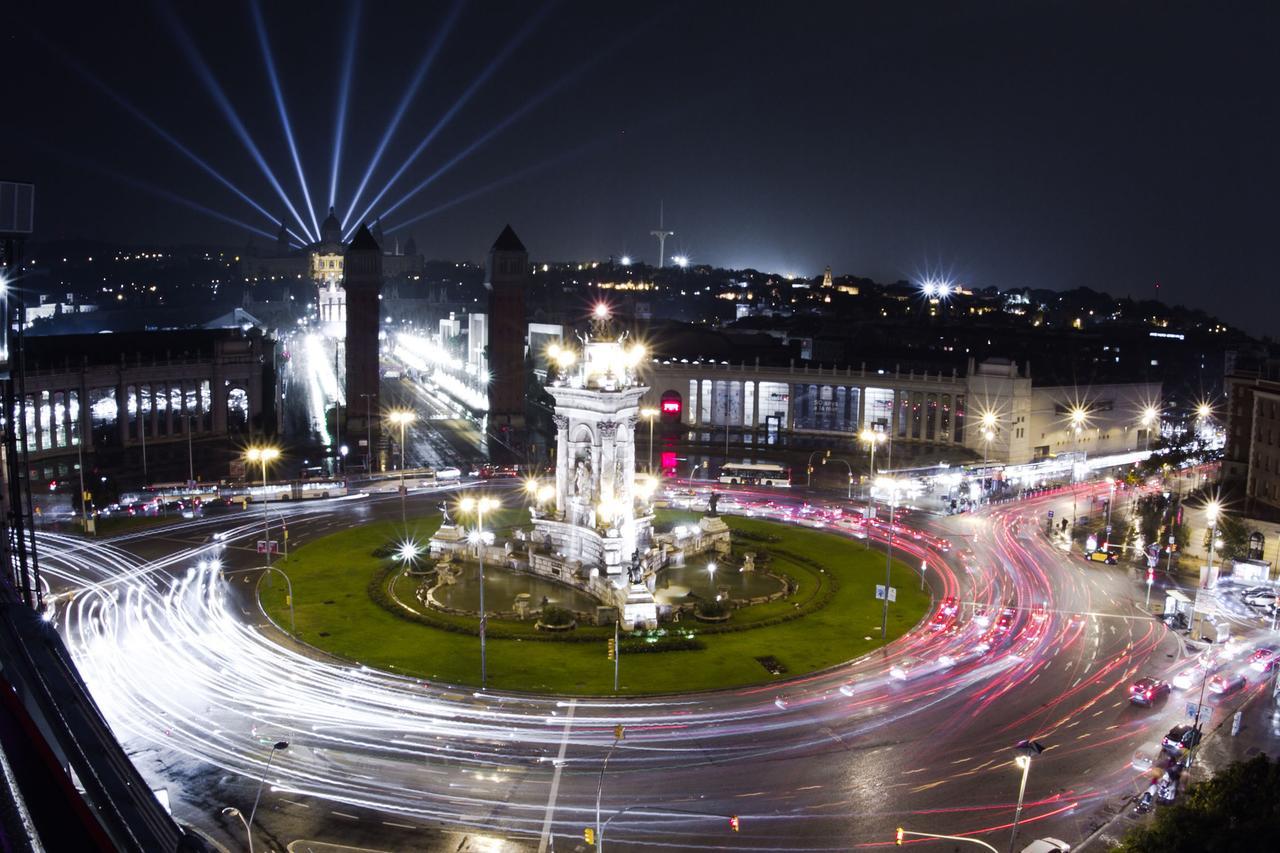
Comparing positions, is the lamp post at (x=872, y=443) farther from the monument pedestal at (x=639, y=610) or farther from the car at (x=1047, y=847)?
the car at (x=1047, y=847)

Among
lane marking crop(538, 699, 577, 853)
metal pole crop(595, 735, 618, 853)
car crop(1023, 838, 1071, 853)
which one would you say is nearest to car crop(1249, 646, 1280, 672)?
car crop(1023, 838, 1071, 853)

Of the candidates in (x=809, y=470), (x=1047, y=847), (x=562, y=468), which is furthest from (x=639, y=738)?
(x=809, y=470)

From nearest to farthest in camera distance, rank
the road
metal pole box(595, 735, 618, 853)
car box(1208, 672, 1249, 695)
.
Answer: metal pole box(595, 735, 618, 853) < the road < car box(1208, 672, 1249, 695)

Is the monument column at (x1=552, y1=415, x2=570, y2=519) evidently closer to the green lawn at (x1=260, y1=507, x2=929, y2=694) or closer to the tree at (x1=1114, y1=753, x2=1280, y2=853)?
the green lawn at (x1=260, y1=507, x2=929, y2=694)

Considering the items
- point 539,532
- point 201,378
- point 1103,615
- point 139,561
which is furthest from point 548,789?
point 201,378

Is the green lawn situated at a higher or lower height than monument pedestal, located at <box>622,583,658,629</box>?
lower

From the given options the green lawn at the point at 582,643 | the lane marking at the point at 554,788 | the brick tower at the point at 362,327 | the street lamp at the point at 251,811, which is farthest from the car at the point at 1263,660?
the brick tower at the point at 362,327
